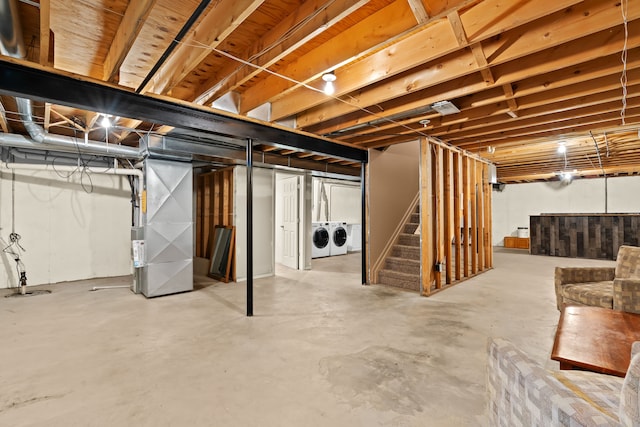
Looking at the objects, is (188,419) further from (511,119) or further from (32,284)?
(32,284)

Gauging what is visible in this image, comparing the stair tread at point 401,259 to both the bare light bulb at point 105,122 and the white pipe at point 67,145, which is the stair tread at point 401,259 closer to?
the white pipe at point 67,145

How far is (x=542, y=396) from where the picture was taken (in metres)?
0.85

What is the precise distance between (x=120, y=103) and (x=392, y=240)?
4581mm

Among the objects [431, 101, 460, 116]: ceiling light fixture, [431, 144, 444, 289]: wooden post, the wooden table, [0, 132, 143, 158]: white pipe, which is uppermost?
[431, 101, 460, 116]: ceiling light fixture

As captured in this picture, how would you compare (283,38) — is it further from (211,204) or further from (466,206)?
(211,204)

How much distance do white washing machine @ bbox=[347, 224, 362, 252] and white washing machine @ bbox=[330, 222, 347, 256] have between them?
42cm

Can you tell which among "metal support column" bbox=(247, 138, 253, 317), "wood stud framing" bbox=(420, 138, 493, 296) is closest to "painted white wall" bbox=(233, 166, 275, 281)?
"metal support column" bbox=(247, 138, 253, 317)

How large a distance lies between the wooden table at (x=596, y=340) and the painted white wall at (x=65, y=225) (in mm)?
6829

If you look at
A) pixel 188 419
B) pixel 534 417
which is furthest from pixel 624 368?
pixel 188 419

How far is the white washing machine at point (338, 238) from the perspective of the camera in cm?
855

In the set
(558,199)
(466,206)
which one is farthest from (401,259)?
(558,199)

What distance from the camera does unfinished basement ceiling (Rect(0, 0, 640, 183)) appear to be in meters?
1.81

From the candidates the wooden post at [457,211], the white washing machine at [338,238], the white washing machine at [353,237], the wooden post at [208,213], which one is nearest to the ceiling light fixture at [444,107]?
the wooden post at [457,211]

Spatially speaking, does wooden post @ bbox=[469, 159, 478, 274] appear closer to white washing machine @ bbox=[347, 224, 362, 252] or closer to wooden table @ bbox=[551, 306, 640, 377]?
wooden table @ bbox=[551, 306, 640, 377]
